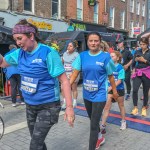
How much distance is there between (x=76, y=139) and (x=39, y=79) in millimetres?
2305

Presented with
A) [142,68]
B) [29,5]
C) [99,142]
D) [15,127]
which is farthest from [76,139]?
[29,5]

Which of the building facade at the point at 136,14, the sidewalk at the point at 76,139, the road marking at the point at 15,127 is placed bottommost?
the sidewalk at the point at 76,139

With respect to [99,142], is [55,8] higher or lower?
higher

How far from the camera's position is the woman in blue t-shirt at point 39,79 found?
9.03 ft

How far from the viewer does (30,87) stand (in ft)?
9.51

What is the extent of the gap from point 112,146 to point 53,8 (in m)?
15.9

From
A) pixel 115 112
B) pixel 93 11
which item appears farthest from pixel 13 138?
pixel 93 11

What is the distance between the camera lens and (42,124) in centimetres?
285

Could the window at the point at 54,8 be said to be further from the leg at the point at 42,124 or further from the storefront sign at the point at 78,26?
the leg at the point at 42,124

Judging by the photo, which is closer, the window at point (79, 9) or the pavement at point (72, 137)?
the pavement at point (72, 137)

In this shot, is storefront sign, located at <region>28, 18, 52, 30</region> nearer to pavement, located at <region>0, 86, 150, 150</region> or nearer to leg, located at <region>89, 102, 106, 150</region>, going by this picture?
pavement, located at <region>0, 86, 150, 150</region>

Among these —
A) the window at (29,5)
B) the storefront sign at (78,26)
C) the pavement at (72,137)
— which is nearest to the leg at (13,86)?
the pavement at (72,137)

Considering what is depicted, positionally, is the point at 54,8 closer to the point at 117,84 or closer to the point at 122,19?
the point at 122,19

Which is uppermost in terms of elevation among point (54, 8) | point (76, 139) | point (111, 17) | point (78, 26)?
point (111, 17)
